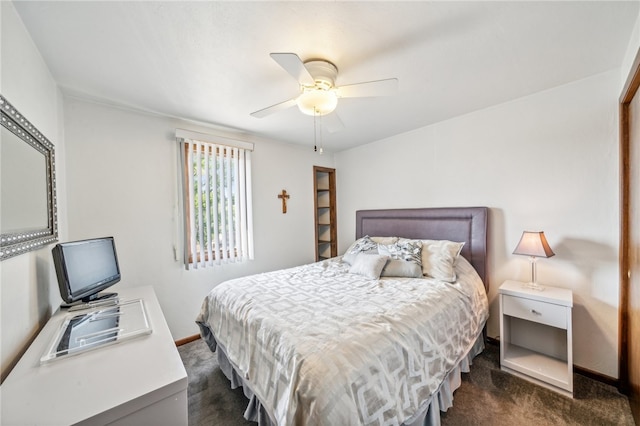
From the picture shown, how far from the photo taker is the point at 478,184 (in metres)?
2.66

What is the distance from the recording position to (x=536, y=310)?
6.55ft

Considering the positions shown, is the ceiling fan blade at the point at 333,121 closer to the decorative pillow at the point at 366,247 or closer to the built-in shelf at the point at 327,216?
the decorative pillow at the point at 366,247

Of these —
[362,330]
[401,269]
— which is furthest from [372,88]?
[401,269]

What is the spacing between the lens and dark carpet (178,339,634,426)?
5.34 ft

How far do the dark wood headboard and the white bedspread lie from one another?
1.28ft

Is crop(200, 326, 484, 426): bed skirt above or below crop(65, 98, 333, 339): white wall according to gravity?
below

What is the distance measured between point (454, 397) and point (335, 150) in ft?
11.4

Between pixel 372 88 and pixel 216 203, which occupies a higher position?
pixel 372 88

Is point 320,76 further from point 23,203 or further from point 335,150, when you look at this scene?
point 335,150

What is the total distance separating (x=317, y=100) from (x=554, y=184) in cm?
226

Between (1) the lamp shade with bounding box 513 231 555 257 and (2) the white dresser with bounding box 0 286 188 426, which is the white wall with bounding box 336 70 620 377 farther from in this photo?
(2) the white dresser with bounding box 0 286 188 426

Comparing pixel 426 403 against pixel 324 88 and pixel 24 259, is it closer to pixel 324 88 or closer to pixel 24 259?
pixel 324 88

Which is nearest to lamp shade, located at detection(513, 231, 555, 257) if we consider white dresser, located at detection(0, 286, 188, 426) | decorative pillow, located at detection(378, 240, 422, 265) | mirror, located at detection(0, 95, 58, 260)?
decorative pillow, located at detection(378, 240, 422, 265)

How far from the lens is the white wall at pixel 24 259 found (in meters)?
1.06
